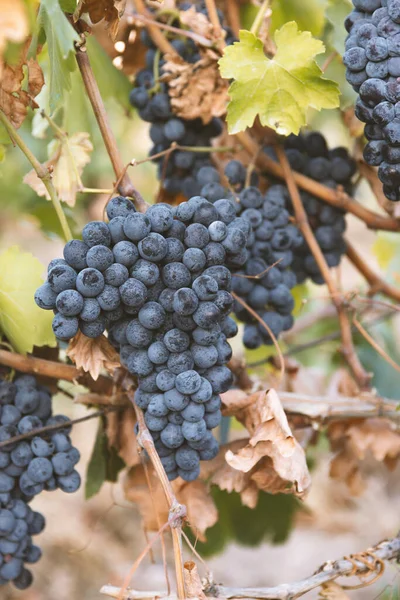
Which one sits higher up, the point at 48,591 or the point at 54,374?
the point at 54,374

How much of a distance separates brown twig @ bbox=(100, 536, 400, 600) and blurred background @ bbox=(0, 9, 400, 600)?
140mm

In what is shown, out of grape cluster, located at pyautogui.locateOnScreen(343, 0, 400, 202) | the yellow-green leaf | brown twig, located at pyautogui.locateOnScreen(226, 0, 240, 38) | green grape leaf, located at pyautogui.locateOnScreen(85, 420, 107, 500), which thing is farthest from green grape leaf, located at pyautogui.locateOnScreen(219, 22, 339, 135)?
the yellow-green leaf

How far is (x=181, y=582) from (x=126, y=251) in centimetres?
36

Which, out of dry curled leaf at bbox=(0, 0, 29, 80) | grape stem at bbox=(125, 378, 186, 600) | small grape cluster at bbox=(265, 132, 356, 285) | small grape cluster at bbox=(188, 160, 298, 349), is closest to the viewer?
dry curled leaf at bbox=(0, 0, 29, 80)

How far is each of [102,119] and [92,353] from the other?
0.30 meters

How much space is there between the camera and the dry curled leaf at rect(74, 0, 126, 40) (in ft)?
2.46

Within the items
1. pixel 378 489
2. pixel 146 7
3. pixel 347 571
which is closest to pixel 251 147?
pixel 146 7

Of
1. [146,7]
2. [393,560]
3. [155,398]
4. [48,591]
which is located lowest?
[48,591]

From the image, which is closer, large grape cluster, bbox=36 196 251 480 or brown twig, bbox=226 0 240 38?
large grape cluster, bbox=36 196 251 480

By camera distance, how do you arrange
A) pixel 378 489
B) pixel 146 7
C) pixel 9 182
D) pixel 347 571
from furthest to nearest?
pixel 9 182 → pixel 378 489 → pixel 146 7 → pixel 347 571

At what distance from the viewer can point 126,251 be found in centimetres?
67

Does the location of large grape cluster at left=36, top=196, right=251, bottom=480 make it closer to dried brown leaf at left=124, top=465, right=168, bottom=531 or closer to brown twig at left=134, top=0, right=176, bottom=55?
dried brown leaf at left=124, top=465, right=168, bottom=531

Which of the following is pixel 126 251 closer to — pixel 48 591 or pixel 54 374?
pixel 54 374

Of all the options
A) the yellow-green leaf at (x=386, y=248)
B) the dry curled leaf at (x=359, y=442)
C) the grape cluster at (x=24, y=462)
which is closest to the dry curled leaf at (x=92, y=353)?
the grape cluster at (x=24, y=462)
